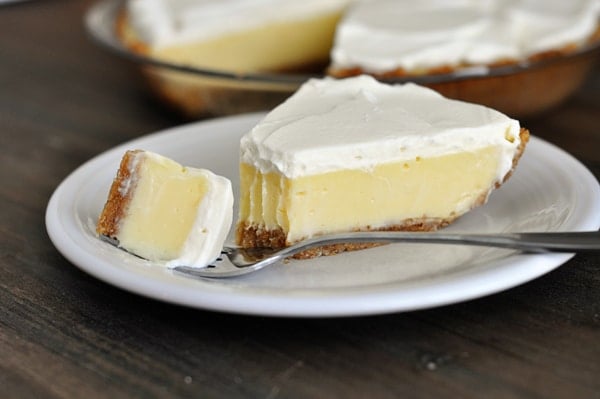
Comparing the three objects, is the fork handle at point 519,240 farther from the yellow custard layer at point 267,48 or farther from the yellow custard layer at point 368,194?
the yellow custard layer at point 267,48

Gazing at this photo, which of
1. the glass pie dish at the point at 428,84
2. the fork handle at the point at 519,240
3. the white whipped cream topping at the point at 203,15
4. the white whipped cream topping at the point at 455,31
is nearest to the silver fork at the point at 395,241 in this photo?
the fork handle at the point at 519,240

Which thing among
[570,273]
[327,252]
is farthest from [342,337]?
[570,273]

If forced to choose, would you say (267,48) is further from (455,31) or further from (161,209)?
(161,209)

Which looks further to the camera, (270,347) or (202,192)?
(202,192)

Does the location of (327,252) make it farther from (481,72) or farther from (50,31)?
(50,31)

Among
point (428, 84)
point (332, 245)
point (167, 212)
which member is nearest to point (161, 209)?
point (167, 212)

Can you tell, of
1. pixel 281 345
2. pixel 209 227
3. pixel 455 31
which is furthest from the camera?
pixel 455 31
